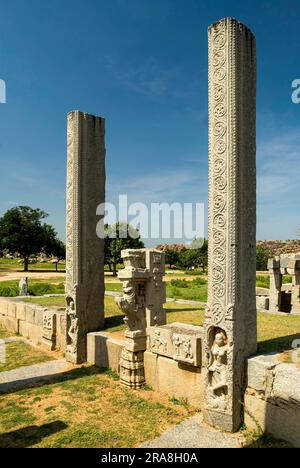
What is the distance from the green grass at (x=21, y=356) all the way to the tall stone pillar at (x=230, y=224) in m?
4.88

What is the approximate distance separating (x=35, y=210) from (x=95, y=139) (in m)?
39.6

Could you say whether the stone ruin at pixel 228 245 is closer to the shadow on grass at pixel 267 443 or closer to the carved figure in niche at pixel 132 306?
the shadow on grass at pixel 267 443

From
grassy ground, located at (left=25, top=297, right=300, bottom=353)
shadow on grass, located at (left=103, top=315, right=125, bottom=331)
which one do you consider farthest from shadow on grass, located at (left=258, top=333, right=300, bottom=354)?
shadow on grass, located at (left=103, top=315, right=125, bottom=331)

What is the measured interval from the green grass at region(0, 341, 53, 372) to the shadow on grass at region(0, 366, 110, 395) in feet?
3.73

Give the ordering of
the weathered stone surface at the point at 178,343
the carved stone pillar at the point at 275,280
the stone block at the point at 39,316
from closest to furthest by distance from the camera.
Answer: the weathered stone surface at the point at 178,343 → the stone block at the point at 39,316 → the carved stone pillar at the point at 275,280

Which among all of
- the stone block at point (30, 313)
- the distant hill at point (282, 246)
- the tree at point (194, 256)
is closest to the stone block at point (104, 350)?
the stone block at point (30, 313)

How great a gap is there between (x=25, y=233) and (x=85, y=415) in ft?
131

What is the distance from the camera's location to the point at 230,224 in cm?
468

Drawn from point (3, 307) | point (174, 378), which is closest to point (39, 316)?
point (3, 307)

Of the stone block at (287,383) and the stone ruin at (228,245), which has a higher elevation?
the stone ruin at (228,245)

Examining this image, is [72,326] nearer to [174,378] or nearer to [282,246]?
[174,378]

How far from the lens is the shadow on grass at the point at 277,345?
17.4 ft

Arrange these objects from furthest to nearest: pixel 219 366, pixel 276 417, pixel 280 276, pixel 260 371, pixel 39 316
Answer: pixel 280 276, pixel 39 316, pixel 219 366, pixel 260 371, pixel 276 417

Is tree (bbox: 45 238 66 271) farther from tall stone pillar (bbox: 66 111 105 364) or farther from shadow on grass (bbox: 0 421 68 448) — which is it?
shadow on grass (bbox: 0 421 68 448)
